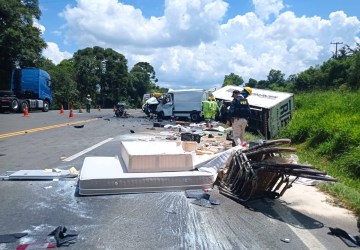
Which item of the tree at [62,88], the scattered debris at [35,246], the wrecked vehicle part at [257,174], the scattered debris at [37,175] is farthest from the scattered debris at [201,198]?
the tree at [62,88]

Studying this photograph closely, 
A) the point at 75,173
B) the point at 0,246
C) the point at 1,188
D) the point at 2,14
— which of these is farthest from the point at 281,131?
the point at 2,14

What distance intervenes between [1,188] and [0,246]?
252 cm

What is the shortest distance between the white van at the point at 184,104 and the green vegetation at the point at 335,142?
35.7ft

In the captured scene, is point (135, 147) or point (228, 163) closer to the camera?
point (228, 163)

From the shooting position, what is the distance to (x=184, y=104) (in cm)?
2800

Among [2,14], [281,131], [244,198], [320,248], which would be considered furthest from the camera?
[2,14]

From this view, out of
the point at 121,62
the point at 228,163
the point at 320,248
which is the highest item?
the point at 121,62

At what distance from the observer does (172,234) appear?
420 centimetres

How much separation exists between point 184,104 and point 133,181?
22328mm

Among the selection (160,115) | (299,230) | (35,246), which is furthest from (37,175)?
(160,115)

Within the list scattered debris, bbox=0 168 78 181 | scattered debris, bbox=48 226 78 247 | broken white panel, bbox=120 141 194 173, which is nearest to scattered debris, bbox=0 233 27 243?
scattered debris, bbox=48 226 78 247

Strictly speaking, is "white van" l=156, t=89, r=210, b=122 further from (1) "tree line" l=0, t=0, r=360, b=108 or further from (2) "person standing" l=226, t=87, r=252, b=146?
(2) "person standing" l=226, t=87, r=252, b=146

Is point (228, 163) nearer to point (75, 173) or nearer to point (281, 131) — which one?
point (75, 173)

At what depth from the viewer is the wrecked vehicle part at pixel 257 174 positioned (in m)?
5.35
